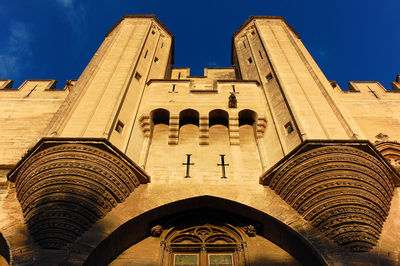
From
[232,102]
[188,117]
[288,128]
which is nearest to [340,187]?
[288,128]

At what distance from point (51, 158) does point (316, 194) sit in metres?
5.93

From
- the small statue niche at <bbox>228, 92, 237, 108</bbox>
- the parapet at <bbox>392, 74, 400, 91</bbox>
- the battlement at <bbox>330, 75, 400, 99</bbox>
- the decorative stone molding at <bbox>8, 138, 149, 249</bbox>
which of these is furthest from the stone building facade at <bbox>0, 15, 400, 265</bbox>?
the parapet at <bbox>392, 74, 400, 91</bbox>

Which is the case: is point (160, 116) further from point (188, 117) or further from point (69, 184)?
point (69, 184)

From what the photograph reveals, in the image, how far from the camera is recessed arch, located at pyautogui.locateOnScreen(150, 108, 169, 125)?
11.9 metres

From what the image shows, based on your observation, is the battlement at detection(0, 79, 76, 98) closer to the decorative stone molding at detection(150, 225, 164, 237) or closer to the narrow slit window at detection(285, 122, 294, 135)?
the decorative stone molding at detection(150, 225, 164, 237)

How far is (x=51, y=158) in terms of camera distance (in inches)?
332

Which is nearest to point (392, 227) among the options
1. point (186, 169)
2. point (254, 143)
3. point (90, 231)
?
point (254, 143)

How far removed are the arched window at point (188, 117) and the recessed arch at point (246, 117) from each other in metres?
1.43

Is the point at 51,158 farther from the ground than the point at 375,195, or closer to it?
farther from the ground

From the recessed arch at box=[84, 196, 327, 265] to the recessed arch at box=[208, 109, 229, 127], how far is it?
3.58 m

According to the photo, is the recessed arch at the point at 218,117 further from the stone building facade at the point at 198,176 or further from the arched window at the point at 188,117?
the arched window at the point at 188,117

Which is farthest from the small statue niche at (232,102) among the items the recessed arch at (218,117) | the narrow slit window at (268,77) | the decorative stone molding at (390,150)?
the decorative stone molding at (390,150)

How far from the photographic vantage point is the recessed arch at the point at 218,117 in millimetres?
12047

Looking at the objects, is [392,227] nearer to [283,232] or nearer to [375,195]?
[375,195]
